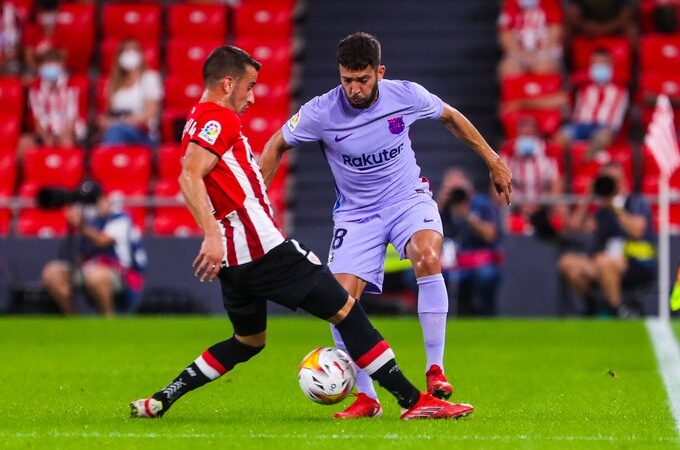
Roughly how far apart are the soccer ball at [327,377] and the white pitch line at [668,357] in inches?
61.9

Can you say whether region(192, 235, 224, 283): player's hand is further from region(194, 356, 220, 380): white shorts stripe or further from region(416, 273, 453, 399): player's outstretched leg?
region(416, 273, 453, 399): player's outstretched leg

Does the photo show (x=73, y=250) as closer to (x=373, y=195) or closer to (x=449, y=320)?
(x=449, y=320)

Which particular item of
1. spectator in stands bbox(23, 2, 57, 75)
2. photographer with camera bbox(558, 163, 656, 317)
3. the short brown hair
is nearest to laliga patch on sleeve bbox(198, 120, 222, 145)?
the short brown hair

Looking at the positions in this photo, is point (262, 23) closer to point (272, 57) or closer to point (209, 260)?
point (272, 57)

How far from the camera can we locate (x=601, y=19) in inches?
749

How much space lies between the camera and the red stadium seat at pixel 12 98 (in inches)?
740

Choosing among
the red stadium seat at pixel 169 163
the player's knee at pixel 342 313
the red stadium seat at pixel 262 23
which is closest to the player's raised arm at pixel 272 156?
the player's knee at pixel 342 313

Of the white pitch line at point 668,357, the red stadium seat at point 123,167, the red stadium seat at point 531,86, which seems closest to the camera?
the white pitch line at point 668,357

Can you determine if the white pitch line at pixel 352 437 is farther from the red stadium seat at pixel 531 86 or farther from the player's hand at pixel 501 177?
the red stadium seat at pixel 531 86

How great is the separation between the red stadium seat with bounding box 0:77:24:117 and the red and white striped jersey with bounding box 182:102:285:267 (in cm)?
1232

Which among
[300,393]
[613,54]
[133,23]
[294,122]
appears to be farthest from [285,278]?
Answer: [133,23]

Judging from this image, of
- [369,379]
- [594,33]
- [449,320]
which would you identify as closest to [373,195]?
[369,379]

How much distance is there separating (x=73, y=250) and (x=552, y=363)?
23.0 feet

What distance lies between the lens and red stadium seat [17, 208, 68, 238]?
17156 millimetres
